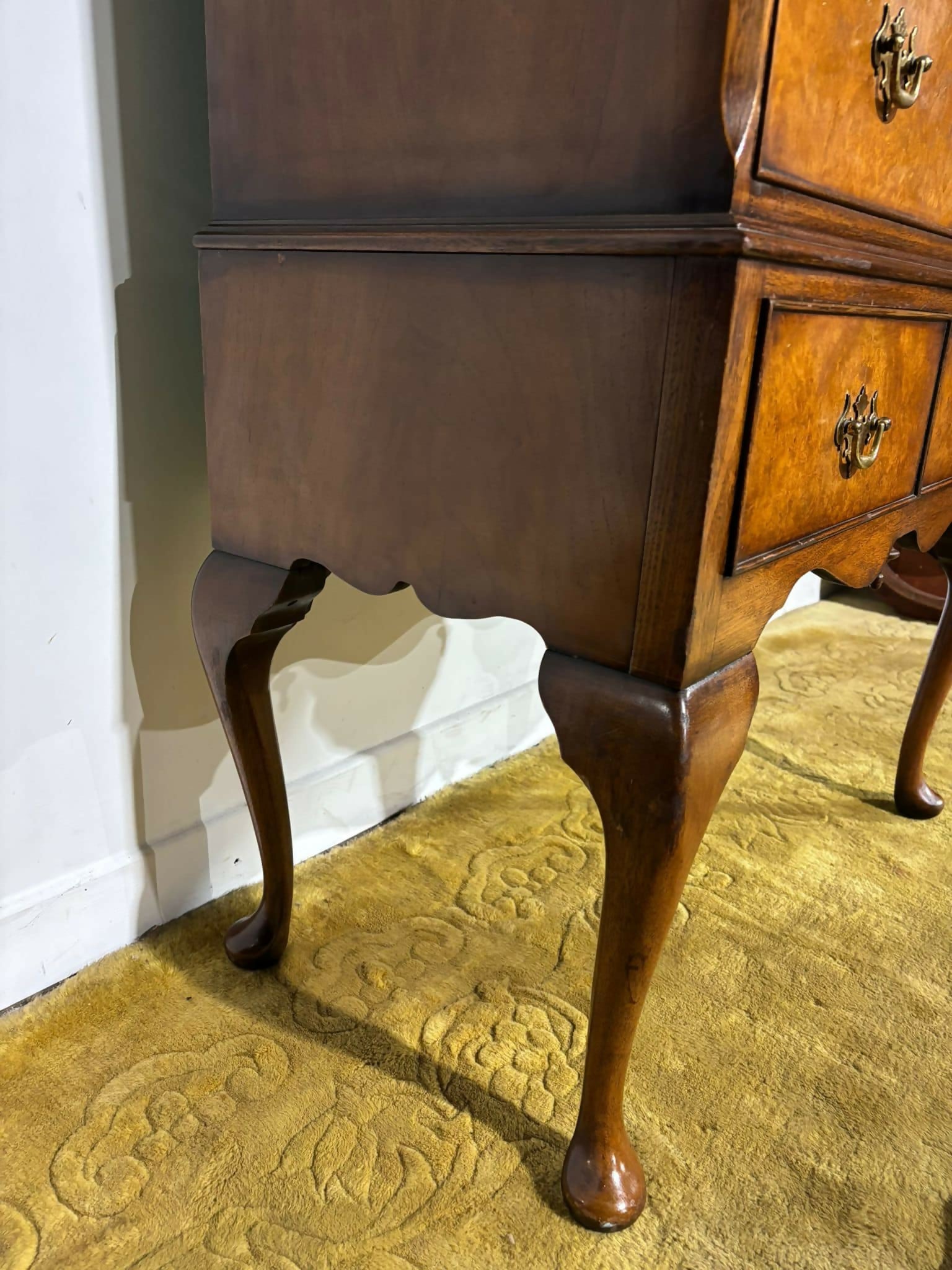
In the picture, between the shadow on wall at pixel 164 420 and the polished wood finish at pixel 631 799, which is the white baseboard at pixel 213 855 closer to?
the shadow on wall at pixel 164 420

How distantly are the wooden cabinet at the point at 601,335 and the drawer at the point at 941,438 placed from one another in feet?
0.07

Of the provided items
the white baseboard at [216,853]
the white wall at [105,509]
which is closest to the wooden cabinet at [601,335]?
the white wall at [105,509]

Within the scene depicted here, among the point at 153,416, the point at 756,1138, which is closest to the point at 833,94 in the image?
the point at 153,416

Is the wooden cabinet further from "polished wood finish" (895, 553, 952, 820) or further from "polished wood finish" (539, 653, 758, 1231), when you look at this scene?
"polished wood finish" (895, 553, 952, 820)

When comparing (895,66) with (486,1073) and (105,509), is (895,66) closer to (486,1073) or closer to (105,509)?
(105,509)

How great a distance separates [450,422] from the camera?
1.97 ft

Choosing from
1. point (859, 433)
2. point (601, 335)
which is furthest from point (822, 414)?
point (601, 335)

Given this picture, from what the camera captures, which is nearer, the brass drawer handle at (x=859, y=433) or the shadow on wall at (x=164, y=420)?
the brass drawer handle at (x=859, y=433)

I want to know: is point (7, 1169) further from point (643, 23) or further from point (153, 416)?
point (643, 23)

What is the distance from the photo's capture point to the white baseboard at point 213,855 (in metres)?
0.86

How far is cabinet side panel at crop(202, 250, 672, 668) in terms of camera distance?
52 centimetres

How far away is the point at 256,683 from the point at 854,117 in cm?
63

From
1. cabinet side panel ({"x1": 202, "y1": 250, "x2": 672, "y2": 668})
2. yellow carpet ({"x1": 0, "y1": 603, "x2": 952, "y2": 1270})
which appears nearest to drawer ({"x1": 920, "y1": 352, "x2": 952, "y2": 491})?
cabinet side panel ({"x1": 202, "y1": 250, "x2": 672, "y2": 668})

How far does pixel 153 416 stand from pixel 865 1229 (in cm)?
88
